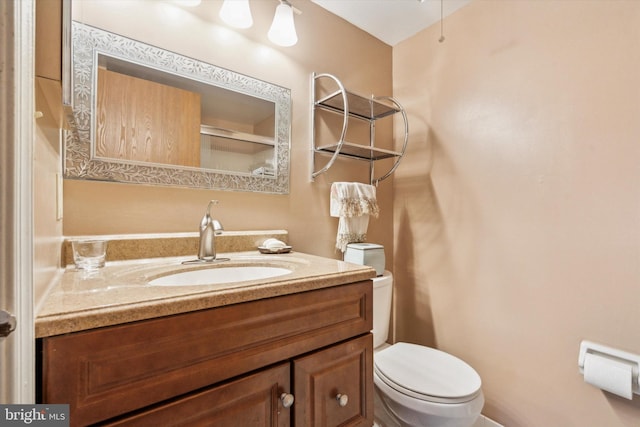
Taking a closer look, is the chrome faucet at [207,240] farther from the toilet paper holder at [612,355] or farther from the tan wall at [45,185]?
the toilet paper holder at [612,355]

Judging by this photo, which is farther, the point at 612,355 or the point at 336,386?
the point at 612,355

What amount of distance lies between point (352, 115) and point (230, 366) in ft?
4.83

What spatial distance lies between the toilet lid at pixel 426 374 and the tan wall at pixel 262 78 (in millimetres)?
594

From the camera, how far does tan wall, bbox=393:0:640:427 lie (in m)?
1.05

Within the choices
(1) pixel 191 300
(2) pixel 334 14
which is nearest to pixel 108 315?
(1) pixel 191 300

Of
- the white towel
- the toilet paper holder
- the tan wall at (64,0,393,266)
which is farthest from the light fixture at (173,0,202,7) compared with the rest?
the toilet paper holder

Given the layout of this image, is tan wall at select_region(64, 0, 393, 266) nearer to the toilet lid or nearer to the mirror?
the mirror

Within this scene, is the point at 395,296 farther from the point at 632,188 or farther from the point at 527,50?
the point at 527,50

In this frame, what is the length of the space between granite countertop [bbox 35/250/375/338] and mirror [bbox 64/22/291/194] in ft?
1.19

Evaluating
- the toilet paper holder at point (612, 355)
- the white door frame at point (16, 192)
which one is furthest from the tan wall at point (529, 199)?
the white door frame at point (16, 192)

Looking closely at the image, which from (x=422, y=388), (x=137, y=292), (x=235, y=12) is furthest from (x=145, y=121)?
(x=422, y=388)

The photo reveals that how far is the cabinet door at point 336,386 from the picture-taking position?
708mm

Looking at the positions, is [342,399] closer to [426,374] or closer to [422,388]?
[422,388]

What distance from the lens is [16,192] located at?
34cm
